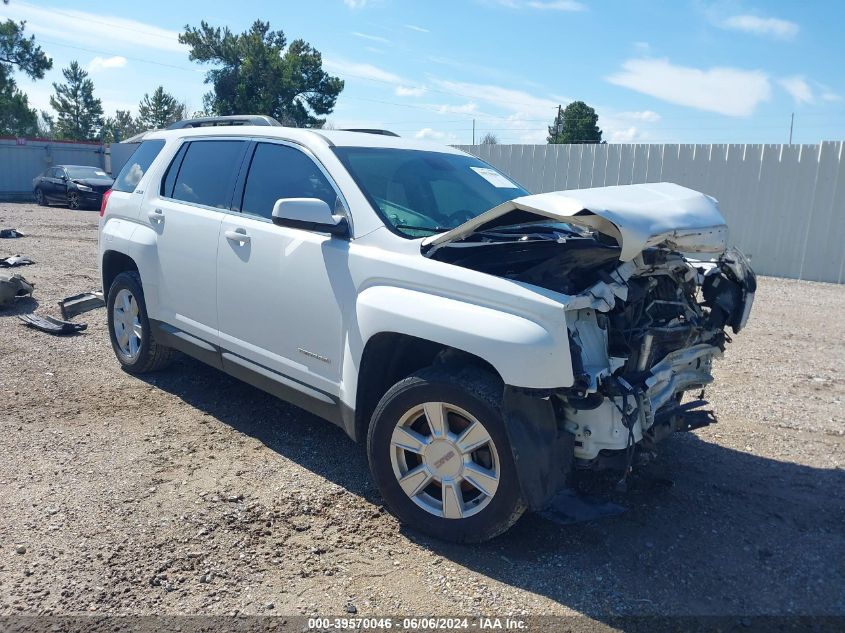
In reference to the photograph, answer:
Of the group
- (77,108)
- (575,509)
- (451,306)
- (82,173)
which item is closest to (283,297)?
(451,306)

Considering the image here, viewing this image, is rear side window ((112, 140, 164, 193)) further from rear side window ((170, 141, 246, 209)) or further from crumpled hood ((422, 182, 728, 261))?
crumpled hood ((422, 182, 728, 261))

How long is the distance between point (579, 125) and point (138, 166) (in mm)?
44200

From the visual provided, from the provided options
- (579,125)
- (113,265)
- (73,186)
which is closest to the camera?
(113,265)

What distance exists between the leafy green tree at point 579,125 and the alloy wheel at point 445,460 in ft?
147

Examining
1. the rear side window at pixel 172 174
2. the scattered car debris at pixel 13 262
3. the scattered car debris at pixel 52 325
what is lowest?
the scattered car debris at pixel 52 325

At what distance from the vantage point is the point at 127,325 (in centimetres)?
589

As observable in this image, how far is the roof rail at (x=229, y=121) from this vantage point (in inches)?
206

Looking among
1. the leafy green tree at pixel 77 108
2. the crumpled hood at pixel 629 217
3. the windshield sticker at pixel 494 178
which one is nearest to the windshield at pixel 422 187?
the windshield sticker at pixel 494 178

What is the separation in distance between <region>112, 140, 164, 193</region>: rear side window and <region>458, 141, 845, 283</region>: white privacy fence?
35.6 ft

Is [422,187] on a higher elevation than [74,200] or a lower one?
higher

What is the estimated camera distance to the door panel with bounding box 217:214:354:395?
3.87 m

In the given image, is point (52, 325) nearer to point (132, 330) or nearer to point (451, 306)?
point (132, 330)

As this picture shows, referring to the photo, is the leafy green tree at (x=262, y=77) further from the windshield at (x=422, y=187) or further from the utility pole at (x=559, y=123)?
the windshield at (x=422, y=187)

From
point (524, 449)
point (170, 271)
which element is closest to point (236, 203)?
point (170, 271)
